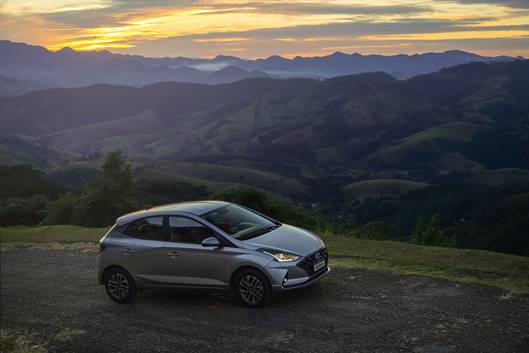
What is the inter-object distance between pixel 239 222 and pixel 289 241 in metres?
1.35

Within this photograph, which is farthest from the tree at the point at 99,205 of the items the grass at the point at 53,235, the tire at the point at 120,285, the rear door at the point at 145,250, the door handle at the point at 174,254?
the door handle at the point at 174,254

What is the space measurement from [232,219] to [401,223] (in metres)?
140

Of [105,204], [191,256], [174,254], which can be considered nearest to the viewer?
[191,256]

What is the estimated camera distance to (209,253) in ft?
38.5

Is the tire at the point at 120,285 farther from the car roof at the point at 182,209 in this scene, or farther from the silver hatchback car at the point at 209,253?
the car roof at the point at 182,209

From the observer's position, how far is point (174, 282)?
40.0ft

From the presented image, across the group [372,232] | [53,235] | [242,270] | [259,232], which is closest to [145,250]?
[242,270]

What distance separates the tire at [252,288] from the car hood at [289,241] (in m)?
0.63

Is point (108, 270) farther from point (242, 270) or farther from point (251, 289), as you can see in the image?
point (251, 289)

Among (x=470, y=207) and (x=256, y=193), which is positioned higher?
(x=256, y=193)

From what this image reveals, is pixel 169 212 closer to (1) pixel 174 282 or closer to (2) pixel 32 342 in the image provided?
(1) pixel 174 282

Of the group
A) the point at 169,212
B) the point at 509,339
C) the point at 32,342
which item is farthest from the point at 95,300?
the point at 509,339

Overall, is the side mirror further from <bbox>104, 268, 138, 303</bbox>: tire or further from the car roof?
<bbox>104, 268, 138, 303</bbox>: tire

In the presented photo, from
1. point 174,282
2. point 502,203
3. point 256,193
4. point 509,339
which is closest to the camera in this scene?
point 509,339
